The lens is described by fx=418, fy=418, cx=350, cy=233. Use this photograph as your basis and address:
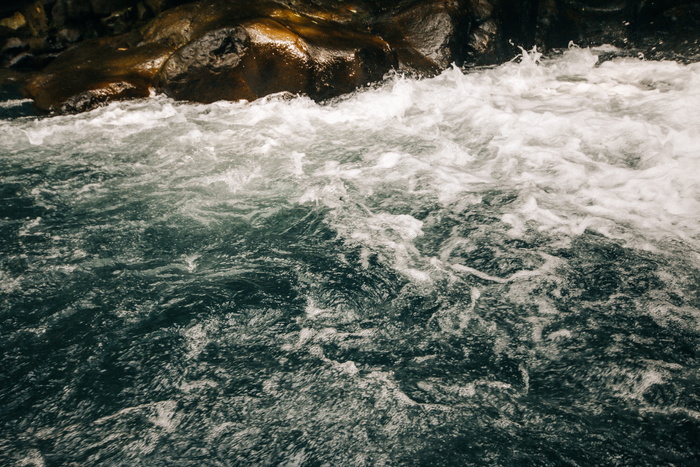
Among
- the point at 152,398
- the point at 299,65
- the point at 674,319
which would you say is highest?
the point at 299,65

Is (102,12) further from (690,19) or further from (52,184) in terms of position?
(690,19)

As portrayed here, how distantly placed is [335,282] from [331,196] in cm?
149

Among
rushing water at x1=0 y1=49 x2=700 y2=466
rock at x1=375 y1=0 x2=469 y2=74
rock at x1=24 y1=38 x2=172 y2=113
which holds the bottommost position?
rushing water at x1=0 y1=49 x2=700 y2=466

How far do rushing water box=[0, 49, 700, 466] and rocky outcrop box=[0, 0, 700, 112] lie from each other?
1.98 m

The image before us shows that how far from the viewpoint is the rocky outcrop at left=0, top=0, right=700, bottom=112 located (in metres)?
7.46

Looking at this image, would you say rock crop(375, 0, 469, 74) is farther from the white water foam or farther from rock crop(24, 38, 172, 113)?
rock crop(24, 38, 172, 113)

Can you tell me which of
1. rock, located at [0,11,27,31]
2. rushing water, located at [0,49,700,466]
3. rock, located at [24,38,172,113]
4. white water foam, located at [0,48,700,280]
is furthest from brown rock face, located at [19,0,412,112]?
rock, located at [0,11,27,31]

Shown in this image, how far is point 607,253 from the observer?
3572 millimetres

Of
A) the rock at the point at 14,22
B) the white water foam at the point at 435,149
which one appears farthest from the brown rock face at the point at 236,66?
the rock at the point at 14,22

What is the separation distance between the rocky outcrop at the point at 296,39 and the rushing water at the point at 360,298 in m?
1.98

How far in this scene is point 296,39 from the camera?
24.7 ft

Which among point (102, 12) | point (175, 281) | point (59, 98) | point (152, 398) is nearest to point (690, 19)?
point (175, 281)

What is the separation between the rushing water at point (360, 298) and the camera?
2.39 meters

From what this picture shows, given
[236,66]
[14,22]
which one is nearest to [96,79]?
[236,66]
